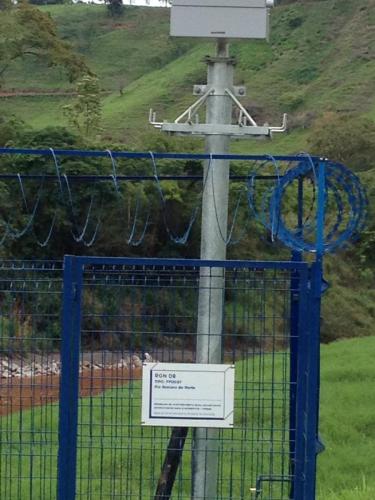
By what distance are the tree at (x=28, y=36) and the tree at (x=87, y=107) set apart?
0.96 meters

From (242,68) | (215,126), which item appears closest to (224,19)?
(215,126)

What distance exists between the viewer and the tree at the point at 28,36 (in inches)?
1123

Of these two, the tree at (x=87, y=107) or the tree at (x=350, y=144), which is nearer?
the tree at (x=87, y=107)

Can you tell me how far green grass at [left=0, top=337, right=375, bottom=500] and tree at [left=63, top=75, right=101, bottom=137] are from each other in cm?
1456

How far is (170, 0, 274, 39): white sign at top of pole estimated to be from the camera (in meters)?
5.80

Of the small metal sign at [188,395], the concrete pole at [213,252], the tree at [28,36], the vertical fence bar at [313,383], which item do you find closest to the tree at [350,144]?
the tree at [28,36]

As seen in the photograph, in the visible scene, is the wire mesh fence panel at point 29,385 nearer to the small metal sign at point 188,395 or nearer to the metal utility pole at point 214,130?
the small metal sign at point 188,395

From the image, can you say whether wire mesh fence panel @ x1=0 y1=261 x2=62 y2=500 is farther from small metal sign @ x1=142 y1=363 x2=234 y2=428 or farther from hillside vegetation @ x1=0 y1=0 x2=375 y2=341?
hillside vegetation @ x1=0 y1=0 x2=375 y2=341

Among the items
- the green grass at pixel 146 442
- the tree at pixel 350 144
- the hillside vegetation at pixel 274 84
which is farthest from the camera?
the tree at pixel 350 144

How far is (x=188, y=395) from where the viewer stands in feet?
17.2

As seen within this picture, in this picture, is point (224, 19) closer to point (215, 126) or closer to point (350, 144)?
point (215, 126)

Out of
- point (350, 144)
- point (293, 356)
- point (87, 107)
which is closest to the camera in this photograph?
point (293, 356)

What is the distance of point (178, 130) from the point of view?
19.4 ft

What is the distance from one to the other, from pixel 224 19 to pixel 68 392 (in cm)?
218
